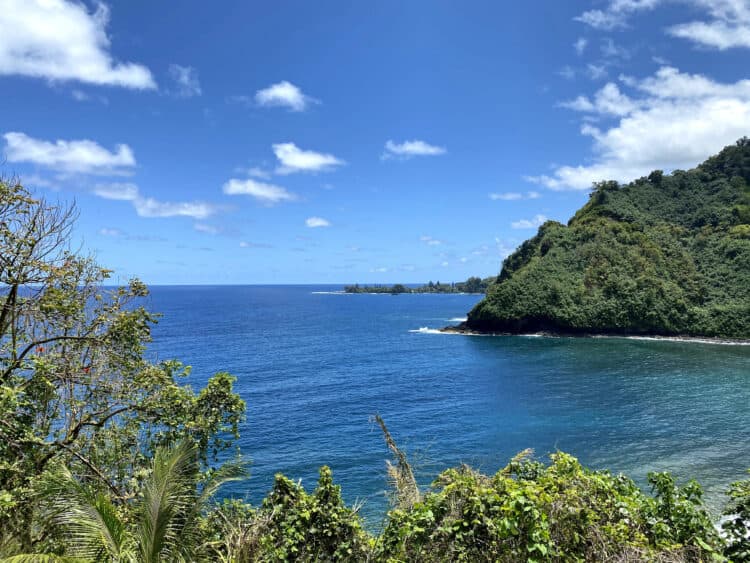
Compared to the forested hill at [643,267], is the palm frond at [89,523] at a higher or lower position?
lower

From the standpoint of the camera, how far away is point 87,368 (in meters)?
11.1

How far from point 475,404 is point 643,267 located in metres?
67.6

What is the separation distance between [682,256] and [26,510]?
11220 cm

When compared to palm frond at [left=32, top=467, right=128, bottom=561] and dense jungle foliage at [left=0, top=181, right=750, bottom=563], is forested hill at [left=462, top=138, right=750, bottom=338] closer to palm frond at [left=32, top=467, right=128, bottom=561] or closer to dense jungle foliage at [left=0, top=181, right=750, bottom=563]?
dense jungle foliage at [left=0, top=181, right=750, bottom=563]

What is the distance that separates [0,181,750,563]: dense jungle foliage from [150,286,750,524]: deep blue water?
18.2 ft

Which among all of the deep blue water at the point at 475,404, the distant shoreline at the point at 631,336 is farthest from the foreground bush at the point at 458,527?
the distant shoreline at the point at 631,336

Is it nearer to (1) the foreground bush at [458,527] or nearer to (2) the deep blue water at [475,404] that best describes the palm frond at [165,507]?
(1) the foreground bush at [458,527]

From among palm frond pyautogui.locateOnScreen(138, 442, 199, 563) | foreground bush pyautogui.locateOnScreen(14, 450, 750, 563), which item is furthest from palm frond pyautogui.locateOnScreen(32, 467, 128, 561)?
palm frond pyautogui.locateOnScreen(138, 442, 199, 563)

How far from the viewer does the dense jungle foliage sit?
732 centimetres

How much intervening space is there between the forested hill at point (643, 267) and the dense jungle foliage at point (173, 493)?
8236 centimetres

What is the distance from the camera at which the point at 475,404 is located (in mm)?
41688

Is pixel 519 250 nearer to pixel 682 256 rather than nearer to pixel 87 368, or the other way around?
pixel 682 256

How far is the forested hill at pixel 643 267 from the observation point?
3273 inches

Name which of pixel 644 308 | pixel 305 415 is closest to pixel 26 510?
pixel 305 415
